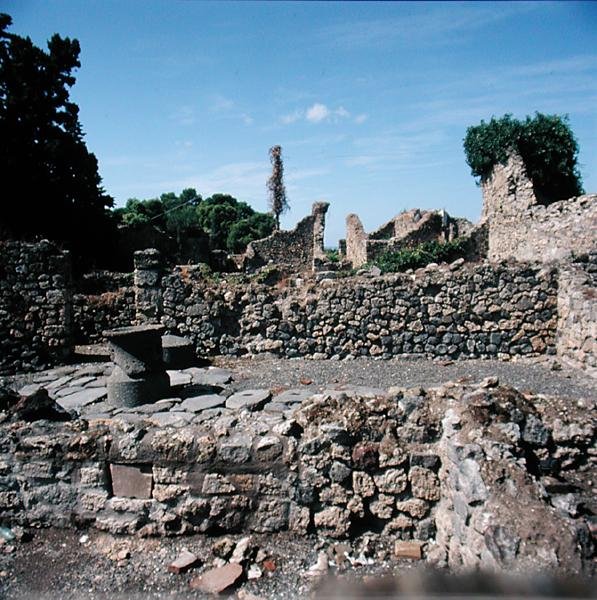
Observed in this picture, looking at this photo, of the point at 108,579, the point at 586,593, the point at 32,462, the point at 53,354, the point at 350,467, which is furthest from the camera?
the point at 53,354

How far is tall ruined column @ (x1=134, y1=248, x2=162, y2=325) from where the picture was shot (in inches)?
412

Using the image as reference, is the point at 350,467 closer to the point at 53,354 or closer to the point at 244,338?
the point at 244,338

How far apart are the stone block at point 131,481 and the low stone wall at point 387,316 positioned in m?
6.33

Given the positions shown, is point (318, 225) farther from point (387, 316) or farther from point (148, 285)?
point (387, 316)

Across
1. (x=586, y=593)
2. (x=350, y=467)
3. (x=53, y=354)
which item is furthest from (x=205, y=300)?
(x=586, y=593)

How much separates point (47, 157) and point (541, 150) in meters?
20.5

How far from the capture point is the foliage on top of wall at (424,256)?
63.9ft

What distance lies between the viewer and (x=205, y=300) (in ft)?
34.2

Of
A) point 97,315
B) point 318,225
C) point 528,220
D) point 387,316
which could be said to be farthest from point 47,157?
point 528,220

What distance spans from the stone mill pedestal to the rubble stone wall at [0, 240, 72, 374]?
3618 mm

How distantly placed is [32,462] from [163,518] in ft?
3.84

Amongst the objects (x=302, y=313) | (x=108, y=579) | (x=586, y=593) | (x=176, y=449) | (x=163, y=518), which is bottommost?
(x=108, y=579)

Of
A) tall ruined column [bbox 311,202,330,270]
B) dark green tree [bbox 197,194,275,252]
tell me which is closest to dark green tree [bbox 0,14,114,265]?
tall ruined column [bbox 311,202,330,270]

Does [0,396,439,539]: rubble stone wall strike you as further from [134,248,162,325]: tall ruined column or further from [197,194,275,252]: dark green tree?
[197,194,275,252]: dark green tree
